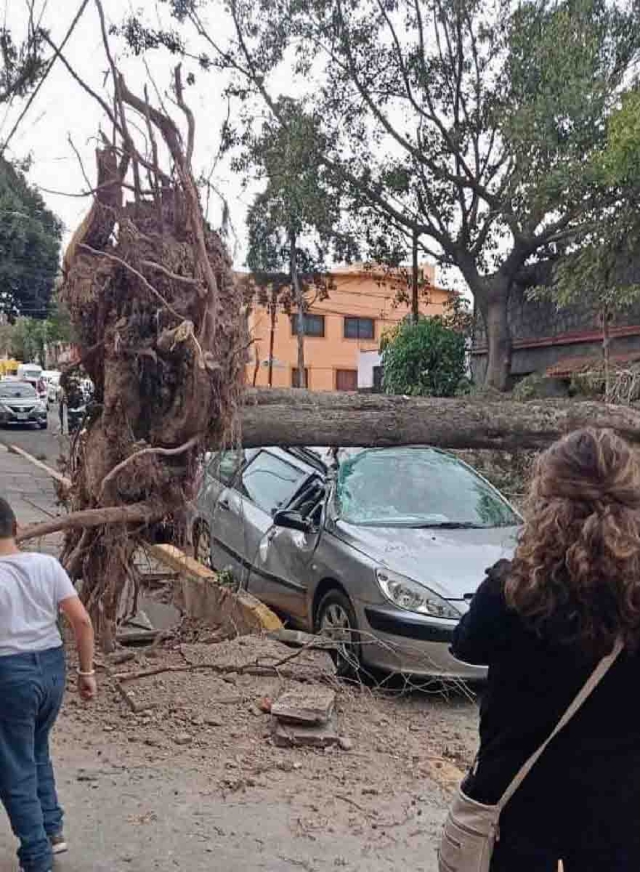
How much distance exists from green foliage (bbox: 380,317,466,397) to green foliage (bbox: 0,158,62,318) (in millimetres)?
8461

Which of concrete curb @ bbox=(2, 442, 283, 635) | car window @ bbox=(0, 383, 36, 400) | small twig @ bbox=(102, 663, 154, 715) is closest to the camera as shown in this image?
small twig @ bbox=(102, 663, 154, 715)

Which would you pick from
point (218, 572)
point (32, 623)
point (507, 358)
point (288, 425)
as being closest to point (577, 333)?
point (507, 358)

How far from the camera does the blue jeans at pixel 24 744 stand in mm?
3117

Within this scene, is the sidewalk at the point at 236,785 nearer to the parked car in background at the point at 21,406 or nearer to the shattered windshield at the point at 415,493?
the shattered windshield at the point at 415,493

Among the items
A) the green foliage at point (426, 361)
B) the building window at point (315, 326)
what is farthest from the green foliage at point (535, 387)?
the building window at point (315, 326)

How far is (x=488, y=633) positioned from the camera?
6.93 ft

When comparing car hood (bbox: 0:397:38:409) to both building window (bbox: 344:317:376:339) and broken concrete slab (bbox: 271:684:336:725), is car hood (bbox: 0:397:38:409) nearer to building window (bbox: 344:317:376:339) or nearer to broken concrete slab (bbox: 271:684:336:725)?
building window (bbox: 344:317:376:339)

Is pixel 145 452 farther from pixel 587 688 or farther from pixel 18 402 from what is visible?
pixel 18 402

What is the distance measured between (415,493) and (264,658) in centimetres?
204

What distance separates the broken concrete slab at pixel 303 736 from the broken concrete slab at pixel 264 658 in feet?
2.26

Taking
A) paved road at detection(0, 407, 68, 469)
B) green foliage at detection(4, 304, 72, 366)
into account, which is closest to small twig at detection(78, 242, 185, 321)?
paved road at detection(0, 407, 68, 469)

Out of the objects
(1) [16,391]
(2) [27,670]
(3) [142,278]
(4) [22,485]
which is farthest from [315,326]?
(2) [27,670]

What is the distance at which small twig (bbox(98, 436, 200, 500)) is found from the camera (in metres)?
4.75

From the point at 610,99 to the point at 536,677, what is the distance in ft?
44.3
